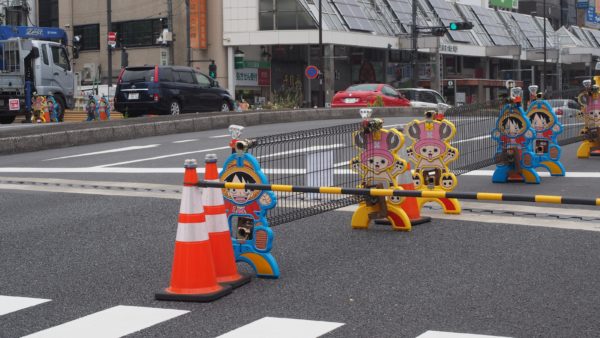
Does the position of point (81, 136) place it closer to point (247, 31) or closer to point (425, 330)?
point (425, 330)

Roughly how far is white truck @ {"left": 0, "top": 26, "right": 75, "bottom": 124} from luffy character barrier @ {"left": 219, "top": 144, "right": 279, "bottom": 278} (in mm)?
26722

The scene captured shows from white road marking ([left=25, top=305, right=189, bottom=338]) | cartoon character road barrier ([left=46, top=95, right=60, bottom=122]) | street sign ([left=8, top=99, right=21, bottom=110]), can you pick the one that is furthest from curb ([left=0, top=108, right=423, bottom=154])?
white road marking ([left=25, top=305, right=189, bottom=338])

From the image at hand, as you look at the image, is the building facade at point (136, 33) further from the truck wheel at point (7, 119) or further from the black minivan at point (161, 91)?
the black minivan at point (161, 91)

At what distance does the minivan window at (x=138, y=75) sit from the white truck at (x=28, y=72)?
4.22 metres

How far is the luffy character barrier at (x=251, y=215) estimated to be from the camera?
23.2ft

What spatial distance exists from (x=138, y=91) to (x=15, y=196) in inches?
718

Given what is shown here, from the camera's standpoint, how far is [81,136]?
2178cm

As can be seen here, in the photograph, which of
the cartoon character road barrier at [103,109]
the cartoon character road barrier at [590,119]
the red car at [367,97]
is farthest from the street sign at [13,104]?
the cartoon character road barrier at [590,119]

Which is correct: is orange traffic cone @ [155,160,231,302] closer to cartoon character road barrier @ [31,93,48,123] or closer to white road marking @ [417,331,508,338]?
white road marking @ [417,331,508,338]

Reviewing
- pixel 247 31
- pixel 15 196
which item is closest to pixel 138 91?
pixel 15 196

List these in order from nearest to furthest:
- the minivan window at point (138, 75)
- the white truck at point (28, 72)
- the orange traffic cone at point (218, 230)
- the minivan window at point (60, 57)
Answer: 1. the orange traffic cone at point (218, 230)
2. the minivan window at point (138, 75)
3. the white truck at point (28, 72)
4. the minivan window at point (60, 57)

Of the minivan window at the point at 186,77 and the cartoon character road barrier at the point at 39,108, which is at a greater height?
the minivan window at the point at 186,77

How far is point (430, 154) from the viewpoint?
10484mm

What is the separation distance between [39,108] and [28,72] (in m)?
1.54
